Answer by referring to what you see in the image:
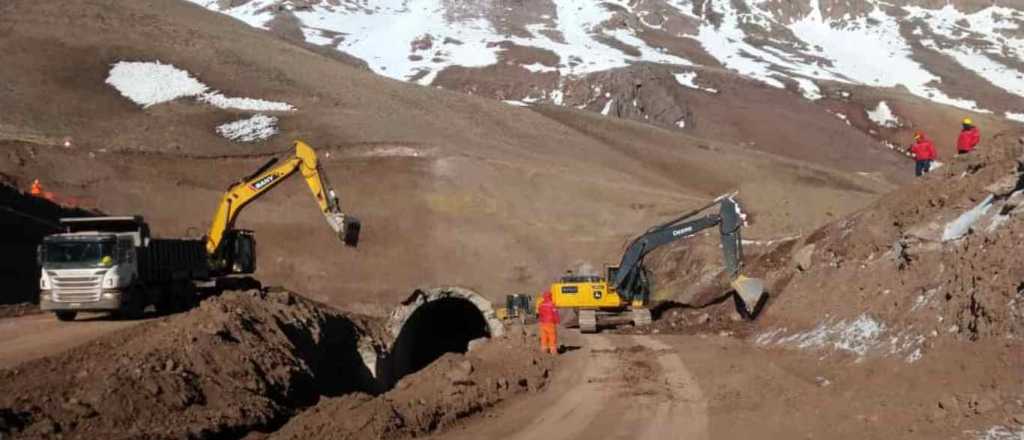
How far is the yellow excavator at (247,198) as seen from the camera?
30.0 m

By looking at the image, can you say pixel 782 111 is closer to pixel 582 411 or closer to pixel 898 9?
pixel 582 411

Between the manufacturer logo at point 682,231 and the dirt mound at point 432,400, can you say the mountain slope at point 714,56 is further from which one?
the dirt mound at point 432,400

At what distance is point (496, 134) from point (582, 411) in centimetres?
4613

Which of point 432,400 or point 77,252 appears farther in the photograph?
point 77,252

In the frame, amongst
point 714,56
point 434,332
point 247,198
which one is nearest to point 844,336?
point 247,198

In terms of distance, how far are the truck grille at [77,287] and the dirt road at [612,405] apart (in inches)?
472

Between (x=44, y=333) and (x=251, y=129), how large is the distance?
117ft

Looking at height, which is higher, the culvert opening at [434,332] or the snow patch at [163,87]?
the snow patch at [163,87]

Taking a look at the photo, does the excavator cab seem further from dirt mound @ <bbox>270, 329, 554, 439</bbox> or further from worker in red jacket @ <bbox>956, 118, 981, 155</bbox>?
worker in red jacket @ <bbox>956, 118, 981, 155</bbox>

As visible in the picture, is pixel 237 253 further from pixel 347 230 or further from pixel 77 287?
pixel 347 230

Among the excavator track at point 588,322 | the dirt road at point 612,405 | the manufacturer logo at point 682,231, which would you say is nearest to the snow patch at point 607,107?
the excavator track at point 588,322

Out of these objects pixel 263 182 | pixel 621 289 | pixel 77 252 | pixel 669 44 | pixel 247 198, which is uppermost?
pixel 263 182

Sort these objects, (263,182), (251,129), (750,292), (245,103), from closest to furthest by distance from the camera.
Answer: (750,292), (263,182), (251,129), (245,103)

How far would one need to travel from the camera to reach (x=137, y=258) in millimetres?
26516
